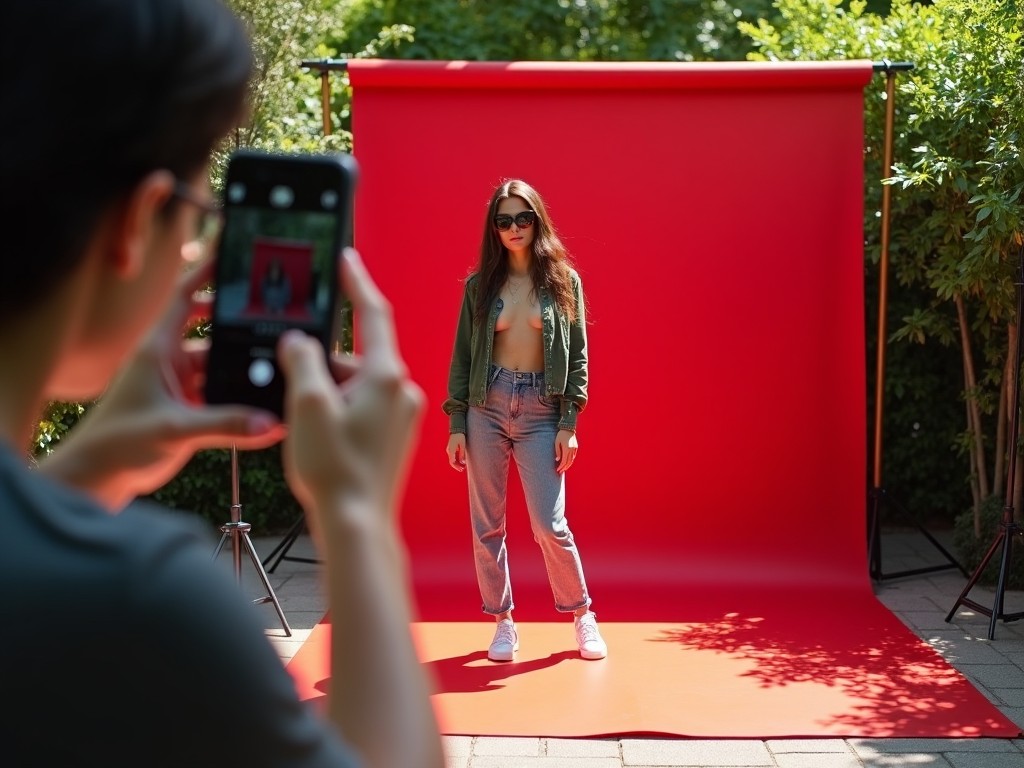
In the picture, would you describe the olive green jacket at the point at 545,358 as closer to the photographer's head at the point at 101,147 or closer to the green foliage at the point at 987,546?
the green foliage at the point at 987,546

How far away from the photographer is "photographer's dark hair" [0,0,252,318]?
61 centimetres

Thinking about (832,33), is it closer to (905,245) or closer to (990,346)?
(905,245)

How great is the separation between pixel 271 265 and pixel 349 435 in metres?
0.33

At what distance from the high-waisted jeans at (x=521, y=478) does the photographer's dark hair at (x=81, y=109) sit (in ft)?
12.7

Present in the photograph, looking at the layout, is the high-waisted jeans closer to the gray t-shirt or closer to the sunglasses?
the sunglasses

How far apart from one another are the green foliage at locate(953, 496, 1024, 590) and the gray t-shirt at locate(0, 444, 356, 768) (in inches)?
218

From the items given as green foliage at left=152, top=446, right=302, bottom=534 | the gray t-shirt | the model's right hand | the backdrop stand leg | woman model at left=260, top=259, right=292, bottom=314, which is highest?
woman model at left=260, top=259, right=292, bottom=314

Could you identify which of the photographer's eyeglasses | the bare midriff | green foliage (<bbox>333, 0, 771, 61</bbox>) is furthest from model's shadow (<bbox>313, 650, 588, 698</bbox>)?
green foliage (<bbox>333, 0, 771, 61</bbox>)

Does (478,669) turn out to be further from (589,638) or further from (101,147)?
(101,147)

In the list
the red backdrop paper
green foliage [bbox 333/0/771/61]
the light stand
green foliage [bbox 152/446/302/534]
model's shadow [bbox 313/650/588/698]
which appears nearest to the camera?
model's shadow [bbox 313/650/588/698]

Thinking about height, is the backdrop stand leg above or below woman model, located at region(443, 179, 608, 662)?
below

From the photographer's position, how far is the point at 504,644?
4594 mm

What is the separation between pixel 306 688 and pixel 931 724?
→ 212cm

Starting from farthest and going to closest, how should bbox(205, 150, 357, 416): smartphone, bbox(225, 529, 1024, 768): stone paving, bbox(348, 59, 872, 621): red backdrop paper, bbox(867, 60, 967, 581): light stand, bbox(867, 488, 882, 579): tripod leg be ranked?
bbox(867, 488, 882, 579): tripod leg → bbox(348, 59, 872, 621): red backdrop paper → bbox(867, 60, 967, 581): light stand → bbox(225, 529, 1024, 768): stone paving → bbox(205, 150, 357, 416): smartphone
